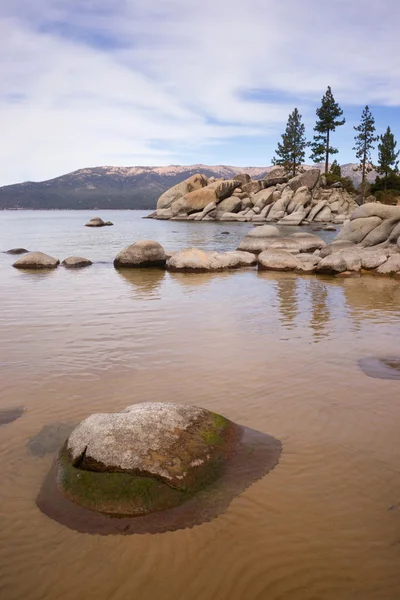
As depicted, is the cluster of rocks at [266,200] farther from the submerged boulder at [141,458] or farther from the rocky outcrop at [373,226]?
the submerged boulder at [141,458]

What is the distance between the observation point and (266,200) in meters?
61.8

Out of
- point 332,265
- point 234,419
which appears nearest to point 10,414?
point 234,419

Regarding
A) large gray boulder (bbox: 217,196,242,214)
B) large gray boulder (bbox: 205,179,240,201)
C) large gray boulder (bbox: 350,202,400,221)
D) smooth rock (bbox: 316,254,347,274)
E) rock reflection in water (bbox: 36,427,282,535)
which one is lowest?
rock reflection in water (bbox: 36,427,282,535)

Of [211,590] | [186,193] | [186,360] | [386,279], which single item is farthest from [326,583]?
[186,193]

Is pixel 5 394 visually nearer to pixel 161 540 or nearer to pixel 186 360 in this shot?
pixel 186 360

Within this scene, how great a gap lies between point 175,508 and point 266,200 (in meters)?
60.9

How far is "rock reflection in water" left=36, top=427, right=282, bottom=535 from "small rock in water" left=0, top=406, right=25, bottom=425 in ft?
4.18

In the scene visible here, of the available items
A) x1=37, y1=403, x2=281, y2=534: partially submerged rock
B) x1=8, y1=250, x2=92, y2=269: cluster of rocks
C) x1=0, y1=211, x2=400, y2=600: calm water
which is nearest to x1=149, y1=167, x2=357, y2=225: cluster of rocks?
x1=8, y1=250, x2=92, y2=269: cluster of rocks

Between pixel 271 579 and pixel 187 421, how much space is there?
1707 mm

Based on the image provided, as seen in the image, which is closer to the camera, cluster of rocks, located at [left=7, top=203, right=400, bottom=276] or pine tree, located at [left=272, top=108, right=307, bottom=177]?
cluster of rocks, located at [left=7, top=203, right=400, bottom=276]

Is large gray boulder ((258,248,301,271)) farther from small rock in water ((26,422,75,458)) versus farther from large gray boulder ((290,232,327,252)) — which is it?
small rock in water ((26,422,75,458))

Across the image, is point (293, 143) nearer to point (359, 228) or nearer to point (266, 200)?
point (266, 200)

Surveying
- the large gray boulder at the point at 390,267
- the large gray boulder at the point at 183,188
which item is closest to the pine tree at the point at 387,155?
the large gray boulder at the point at 183,188

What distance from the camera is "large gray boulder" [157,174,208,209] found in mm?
71875
